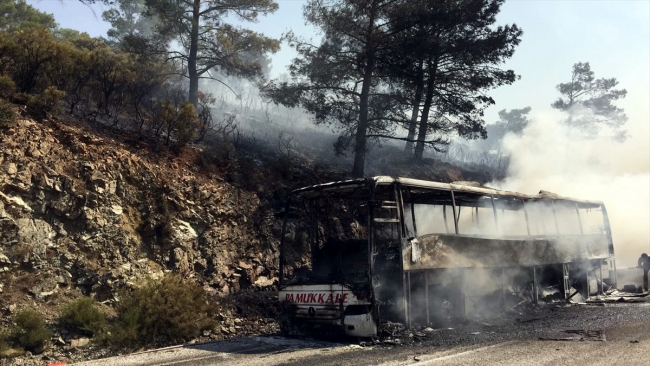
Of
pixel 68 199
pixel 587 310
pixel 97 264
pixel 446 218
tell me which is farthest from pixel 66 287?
pixel 587 310

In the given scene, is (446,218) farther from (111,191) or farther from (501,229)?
(111,191)

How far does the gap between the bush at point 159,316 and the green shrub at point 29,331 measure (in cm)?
109

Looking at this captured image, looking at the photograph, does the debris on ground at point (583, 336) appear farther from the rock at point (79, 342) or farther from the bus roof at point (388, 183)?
the rock at point (79, 342)

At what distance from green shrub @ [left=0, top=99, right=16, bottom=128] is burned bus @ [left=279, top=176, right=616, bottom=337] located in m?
6.87

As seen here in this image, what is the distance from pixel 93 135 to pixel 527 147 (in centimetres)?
3643

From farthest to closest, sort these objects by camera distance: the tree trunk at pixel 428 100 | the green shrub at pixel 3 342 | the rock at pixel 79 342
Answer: the tree trunk at pixel 428 100 < the rock at pixel 79 342 < the green shrub at pixel 3 342

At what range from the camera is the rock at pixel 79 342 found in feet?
29.9

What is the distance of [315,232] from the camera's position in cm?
1115

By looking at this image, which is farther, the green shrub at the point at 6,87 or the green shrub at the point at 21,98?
the green shrub at the point at 21,98

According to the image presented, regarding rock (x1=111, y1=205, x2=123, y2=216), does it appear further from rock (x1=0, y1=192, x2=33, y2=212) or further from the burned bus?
the burned bus

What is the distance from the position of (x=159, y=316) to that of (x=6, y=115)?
6.22 m

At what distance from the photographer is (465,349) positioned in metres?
8.23

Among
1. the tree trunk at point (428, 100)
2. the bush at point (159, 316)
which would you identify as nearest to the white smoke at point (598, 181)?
the tree trunk at point (428, 100)

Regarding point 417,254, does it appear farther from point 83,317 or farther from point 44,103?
point 44,103
